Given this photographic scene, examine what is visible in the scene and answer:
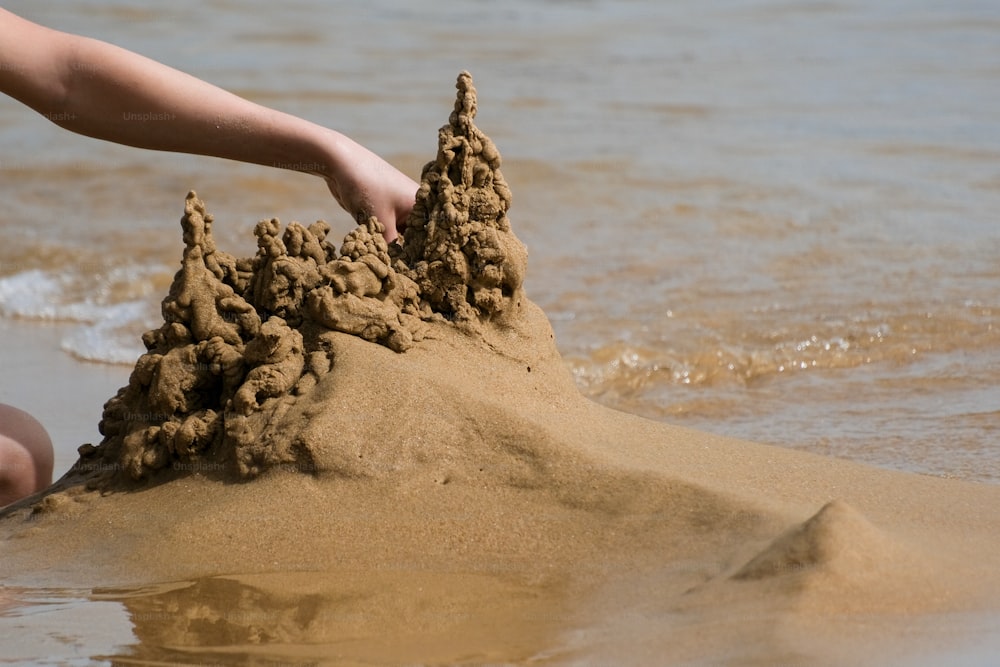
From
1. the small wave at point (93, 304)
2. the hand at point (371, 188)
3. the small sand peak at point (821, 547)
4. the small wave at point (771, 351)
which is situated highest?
the hand at point (371, 188)

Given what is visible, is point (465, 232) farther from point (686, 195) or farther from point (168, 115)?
point (686, 195)

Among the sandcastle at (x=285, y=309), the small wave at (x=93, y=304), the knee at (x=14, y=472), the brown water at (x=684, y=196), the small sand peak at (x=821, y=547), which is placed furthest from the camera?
the small wave at (x=93, y=304)

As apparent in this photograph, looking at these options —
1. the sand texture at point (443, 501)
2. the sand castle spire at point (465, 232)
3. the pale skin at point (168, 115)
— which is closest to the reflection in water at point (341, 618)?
the sand texture at point (443, 501)

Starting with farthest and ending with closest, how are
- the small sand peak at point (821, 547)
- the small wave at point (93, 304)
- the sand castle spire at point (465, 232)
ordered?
the small wave at point (93, 304) → the sand castle spire at point (465, 232) → the small sand peak at point (821, 547)

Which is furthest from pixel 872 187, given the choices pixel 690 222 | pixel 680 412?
pixel 680 412

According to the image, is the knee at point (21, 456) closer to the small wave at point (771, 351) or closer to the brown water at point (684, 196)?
the brown water at point (684, 196)

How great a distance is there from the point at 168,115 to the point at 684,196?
15.9ft

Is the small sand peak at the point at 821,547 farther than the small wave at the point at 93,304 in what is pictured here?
No

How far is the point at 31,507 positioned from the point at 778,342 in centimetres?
292

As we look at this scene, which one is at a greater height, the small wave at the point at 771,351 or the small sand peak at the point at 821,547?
the small wave at the point at 771,351

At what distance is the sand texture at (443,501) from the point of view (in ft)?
6.52

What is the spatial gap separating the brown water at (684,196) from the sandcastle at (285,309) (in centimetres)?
127

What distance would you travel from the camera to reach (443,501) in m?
2.35

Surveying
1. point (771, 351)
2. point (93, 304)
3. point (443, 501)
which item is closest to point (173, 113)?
point (443, 501)
